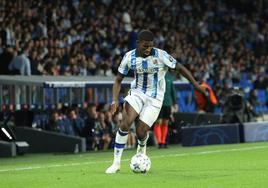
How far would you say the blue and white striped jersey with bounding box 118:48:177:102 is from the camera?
14320mm

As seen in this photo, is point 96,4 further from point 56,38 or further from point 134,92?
point 134,92

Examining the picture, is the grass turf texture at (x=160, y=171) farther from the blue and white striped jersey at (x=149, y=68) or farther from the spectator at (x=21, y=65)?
the spectator at (x=21, y=65)

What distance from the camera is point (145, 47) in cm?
1415

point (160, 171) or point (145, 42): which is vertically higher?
point (145, 42)

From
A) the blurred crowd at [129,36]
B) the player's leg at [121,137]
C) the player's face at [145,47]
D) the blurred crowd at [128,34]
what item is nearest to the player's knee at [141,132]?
the player's leg at [121,137]

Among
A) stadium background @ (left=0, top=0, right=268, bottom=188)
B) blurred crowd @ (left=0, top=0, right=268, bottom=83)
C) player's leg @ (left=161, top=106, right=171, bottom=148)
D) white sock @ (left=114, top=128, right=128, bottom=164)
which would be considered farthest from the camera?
blurred crowd @ (left=0, top=0, right=268, bottom=83)

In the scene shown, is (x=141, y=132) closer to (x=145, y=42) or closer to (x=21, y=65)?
(x=145, y=42)

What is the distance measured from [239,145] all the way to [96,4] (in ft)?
42.2

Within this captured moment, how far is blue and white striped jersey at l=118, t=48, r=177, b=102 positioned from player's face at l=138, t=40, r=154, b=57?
0.08 m

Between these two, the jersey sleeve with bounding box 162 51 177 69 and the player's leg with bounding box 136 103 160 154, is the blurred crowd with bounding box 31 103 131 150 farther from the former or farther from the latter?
the jersey sleeve with bounding box 162 51 177 69

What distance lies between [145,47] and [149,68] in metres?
0.38

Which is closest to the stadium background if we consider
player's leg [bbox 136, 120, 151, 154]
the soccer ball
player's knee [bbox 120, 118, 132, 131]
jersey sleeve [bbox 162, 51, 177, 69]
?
the soccer ball

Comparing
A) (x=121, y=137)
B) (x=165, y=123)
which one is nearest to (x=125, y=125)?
(x=121, y=137)

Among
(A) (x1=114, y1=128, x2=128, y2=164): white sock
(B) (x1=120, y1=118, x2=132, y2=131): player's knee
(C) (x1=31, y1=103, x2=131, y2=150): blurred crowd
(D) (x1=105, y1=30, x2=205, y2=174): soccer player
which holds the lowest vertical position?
(C) (x1=31, y1=103, x2=131, y2=150): blurred crowd
